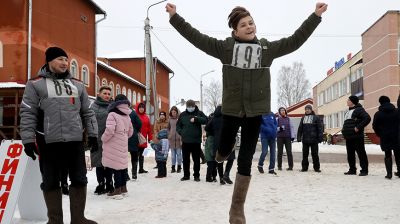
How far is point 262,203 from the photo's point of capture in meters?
6.20

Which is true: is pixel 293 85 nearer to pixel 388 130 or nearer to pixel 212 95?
pixel 212 95

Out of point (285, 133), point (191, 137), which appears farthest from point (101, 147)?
point (285, 133)

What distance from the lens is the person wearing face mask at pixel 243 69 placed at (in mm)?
3770

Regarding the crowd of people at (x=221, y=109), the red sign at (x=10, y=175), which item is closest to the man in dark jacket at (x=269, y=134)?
the crowd of people at (x=221, y=109)

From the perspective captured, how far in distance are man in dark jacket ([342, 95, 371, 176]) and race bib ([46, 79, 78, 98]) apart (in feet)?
27.9

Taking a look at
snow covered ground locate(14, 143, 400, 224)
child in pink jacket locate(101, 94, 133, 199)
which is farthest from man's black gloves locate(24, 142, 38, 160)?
child in pink jacket locate(101, 94, 133, 199)

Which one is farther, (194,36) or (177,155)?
(177,155)

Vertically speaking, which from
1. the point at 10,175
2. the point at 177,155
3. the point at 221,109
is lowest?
the point at 177,155

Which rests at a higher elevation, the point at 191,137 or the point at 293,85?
the point at 293,85

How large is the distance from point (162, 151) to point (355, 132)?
505 cm

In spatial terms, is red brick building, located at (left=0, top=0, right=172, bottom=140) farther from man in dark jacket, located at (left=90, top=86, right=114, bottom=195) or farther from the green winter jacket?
the green winter jacket

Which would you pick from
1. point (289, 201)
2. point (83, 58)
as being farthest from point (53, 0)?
point (289, 201)

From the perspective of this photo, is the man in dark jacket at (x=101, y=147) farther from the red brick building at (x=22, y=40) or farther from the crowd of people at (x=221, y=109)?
the red brick building at (x=22, y=40)

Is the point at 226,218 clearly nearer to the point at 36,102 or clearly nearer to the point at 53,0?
the point at 36,102
